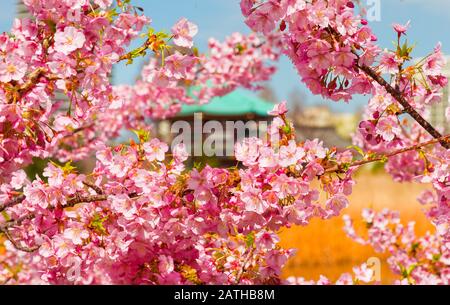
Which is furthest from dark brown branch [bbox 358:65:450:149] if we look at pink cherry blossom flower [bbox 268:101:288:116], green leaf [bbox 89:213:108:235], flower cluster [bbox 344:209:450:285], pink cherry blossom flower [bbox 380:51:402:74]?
flower cluster [bbox 344:209:450:285]

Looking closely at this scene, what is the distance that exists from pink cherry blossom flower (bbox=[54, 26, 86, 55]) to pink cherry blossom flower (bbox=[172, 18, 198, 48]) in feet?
1.28

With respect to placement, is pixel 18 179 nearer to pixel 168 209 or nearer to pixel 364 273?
pixel 168 209

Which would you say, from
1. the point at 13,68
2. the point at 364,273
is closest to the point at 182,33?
the point at 13,68

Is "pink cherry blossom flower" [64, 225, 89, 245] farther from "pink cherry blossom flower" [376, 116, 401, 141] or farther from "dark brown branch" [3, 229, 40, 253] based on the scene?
"pink cherry blossom flower" [376, 116, 401, 141]

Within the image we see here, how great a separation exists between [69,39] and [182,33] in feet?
1.52

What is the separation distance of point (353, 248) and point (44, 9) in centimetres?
1007

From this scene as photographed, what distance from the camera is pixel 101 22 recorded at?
2422 millimetres

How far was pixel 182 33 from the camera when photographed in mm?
2516

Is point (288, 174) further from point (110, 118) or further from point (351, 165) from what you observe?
point (110, 118)

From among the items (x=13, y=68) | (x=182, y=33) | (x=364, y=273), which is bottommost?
(x=364, y=273)

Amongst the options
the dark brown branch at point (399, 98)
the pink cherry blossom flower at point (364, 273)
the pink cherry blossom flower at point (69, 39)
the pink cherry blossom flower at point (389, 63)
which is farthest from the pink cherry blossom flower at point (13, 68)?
the pink cherry blossom flower at point (364, 273)

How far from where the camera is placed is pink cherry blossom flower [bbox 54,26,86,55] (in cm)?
232

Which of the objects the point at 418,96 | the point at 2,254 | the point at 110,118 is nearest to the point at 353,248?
the point at 110,118

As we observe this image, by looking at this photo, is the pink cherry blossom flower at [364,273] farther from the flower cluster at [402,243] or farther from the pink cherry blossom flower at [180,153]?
the pink cherry blossom flower at [180,153]
